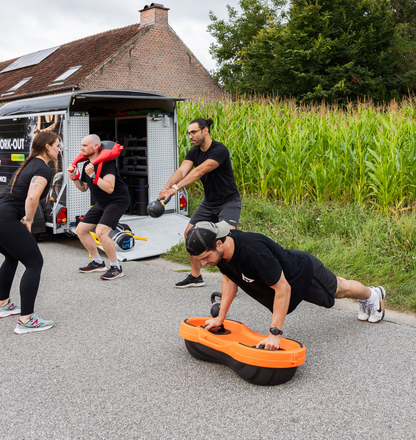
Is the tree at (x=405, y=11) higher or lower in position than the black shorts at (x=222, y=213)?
higher

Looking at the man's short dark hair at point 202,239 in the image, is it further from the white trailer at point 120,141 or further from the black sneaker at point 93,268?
the white trailer at point 120,141

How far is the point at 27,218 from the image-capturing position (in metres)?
4.60

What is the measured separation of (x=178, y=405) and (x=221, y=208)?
3.01 m

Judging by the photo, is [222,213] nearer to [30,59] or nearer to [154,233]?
[154,233]

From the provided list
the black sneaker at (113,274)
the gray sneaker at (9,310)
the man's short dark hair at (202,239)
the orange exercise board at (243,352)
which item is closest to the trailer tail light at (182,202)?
the black sneaker at (113,274)

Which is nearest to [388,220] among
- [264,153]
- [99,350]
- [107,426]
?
[264,153]

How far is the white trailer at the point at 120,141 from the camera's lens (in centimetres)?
830

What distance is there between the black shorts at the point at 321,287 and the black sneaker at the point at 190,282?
232cm

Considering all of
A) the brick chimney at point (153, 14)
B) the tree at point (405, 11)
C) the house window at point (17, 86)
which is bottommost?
the house window at point (17, 86)

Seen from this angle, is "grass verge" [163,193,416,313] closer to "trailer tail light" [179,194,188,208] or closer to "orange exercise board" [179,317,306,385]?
"trailer tail light" [179,194,188,208]

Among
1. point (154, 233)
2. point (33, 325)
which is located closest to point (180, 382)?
point (33, 325)

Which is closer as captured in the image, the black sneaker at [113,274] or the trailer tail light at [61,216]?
the black sneaker at [113,274]

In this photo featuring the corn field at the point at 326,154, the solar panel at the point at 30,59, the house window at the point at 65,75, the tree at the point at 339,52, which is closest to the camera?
the corn field at the point at 326,154

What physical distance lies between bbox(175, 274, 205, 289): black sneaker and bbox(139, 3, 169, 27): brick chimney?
84.3 feet
